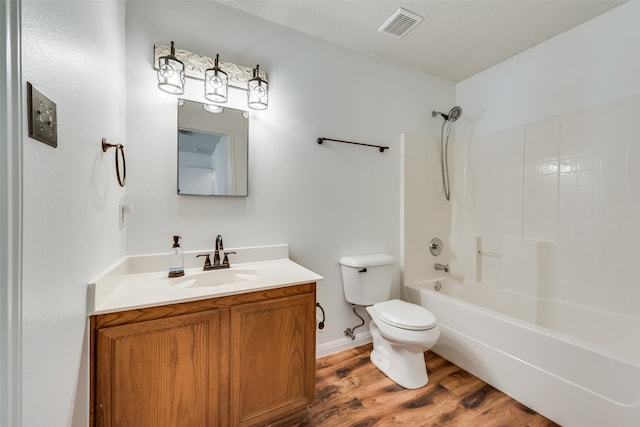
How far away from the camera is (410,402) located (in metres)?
1.55

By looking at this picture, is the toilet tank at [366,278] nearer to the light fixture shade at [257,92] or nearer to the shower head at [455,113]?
the light fixture shade at [257,92]

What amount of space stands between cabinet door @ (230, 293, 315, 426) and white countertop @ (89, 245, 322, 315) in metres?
0.11

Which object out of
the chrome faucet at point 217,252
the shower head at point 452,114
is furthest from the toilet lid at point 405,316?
the shower head at point 452,114

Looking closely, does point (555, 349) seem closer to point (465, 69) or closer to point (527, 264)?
point (527, 264)

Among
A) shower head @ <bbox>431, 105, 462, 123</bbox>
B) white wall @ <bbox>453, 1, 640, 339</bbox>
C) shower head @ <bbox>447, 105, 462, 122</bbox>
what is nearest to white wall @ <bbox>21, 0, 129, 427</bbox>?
shower head @ <bbox>431, 105, 462, 123</bbox>

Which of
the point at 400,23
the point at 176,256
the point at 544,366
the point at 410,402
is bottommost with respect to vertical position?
the point at 410,402

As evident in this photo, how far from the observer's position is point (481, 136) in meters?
2.44

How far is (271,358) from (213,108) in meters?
1.50

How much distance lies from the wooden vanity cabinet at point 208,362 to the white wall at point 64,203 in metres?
0.10

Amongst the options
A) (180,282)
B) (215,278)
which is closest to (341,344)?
(215,278)

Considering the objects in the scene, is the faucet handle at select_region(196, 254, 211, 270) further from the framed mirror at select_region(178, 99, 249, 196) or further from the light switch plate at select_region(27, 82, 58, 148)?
the light switch plate at select_region(27, 82, 58, 148)

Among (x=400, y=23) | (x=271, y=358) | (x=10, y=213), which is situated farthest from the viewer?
(x=400, y=23)

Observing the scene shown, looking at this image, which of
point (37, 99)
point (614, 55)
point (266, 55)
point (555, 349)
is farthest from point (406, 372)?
point (614, 55)

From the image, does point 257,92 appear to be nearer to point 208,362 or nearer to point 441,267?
point 208,362
